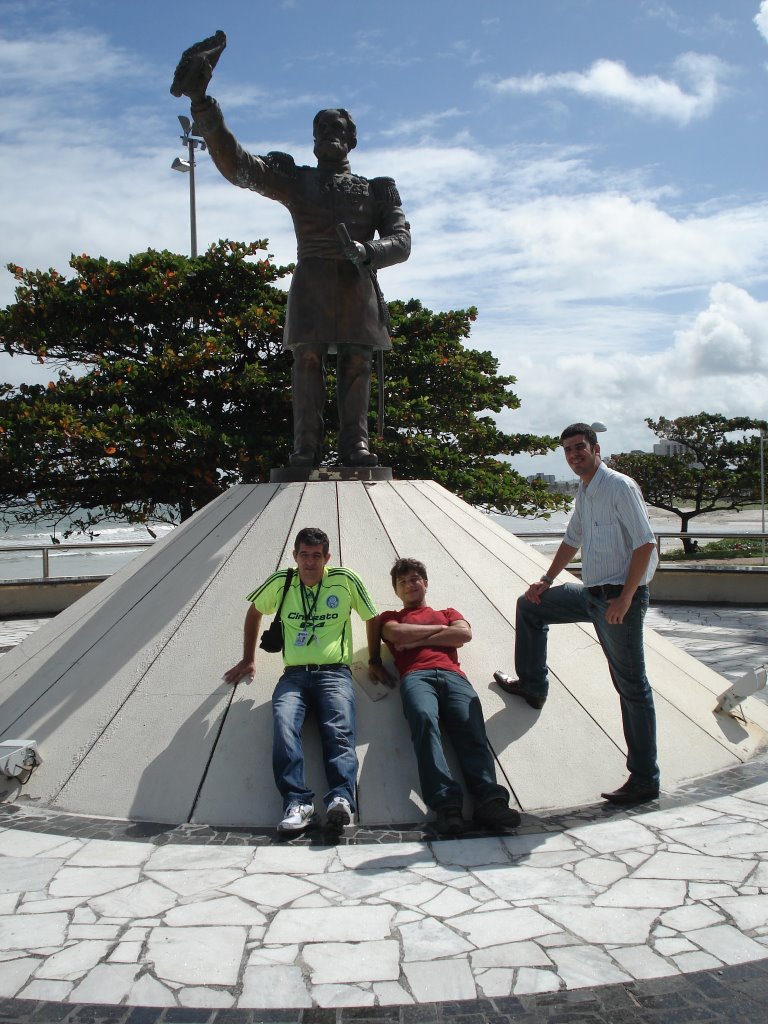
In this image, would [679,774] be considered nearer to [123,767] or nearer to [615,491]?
[615,491]

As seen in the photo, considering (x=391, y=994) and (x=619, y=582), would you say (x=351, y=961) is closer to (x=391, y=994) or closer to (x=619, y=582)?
(x=391, y=994)

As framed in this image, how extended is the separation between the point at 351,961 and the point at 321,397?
4.49 meters

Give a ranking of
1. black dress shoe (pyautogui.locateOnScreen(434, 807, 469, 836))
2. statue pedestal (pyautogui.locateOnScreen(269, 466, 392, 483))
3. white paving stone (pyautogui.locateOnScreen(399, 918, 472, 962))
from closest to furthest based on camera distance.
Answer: white paving stone (pyautogui.locateOnScreen(399, 918, 472, 962)) → black dress shoe (pyautogui.locateOnScreen(434, 807, 469, 836)) → statue pedestal (pyautogui.locateOnScreen(269, 466, 392, 483))

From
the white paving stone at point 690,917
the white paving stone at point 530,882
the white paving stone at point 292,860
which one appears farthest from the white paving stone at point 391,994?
Answer: the white paving stone at point 690,917

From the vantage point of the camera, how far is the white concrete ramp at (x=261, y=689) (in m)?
4.01

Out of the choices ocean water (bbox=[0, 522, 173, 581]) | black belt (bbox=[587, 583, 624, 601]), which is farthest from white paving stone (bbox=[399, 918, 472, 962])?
ocean water (bbox=[0, 522, 173, 581])

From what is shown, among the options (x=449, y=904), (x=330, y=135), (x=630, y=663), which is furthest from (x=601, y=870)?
(x=330, y=135)

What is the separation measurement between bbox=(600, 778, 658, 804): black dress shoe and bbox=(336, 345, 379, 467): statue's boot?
3224mm

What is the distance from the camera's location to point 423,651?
14.1ft

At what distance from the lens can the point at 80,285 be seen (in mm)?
11336

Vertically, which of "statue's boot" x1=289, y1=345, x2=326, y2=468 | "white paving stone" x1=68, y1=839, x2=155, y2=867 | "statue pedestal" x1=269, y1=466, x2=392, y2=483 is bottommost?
"white paving stone" x1=68, y1=839, x2=155, y2=867

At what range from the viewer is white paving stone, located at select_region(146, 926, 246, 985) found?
2525 mm

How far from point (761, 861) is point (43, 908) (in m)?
2.65

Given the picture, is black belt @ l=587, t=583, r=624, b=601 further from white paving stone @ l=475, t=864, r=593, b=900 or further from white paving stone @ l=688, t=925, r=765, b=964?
white paving stone @ l=688, t=925, r=765, b=964
